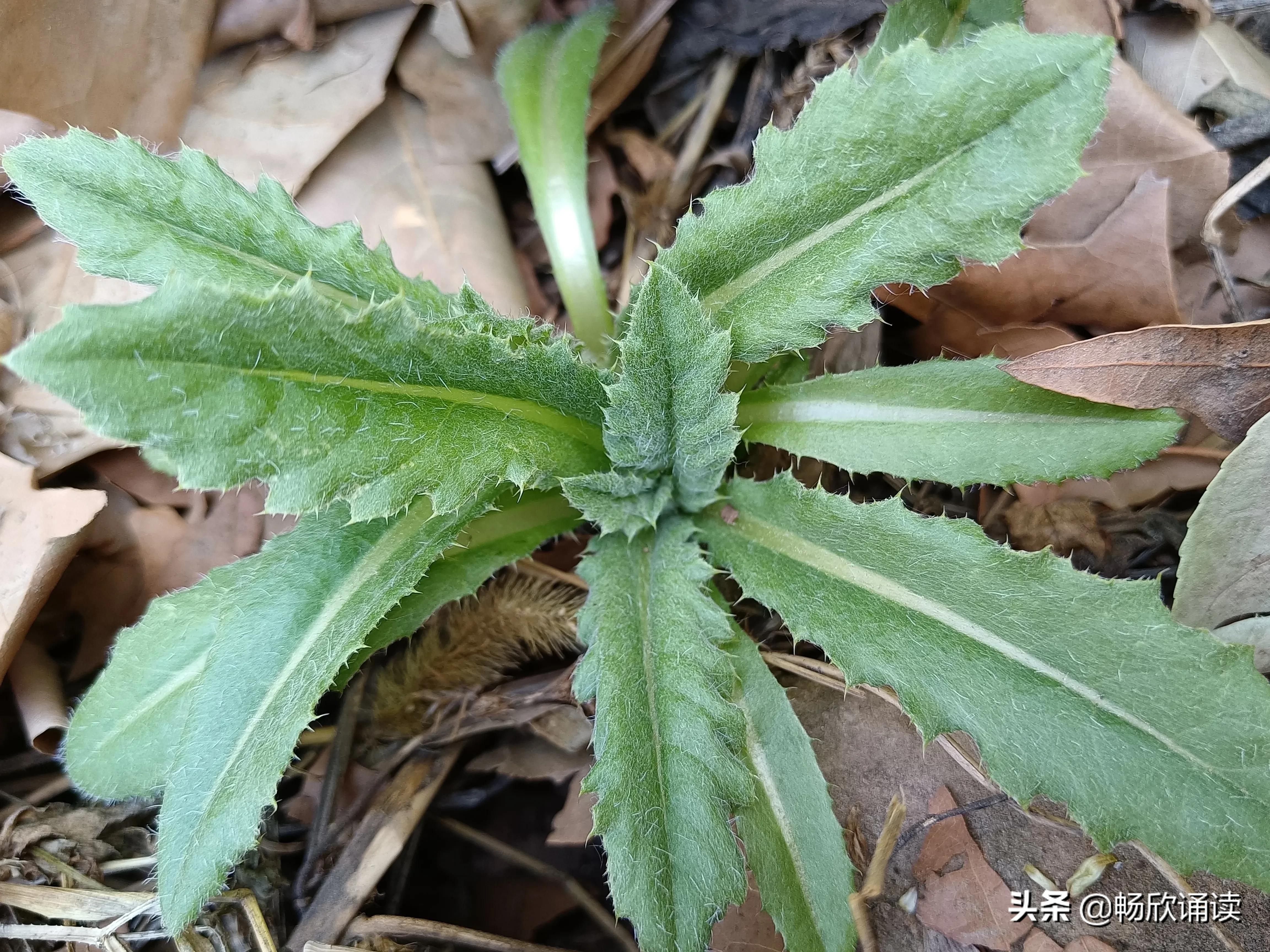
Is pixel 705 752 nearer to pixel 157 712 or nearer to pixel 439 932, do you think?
pixel 439 932

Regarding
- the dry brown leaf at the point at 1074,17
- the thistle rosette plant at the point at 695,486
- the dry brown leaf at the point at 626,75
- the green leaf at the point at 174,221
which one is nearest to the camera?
the thistle rosette plant at the point at 695,486

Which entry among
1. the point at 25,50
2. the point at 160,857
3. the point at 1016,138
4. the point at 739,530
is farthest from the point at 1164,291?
the point at 25,50

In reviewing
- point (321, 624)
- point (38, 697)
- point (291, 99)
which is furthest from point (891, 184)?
point (38, 697)

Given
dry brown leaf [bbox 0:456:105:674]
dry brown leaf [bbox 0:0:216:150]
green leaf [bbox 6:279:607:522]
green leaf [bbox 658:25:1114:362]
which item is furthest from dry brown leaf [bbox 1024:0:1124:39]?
dry brown leaf [bbox 0:456:105:674]

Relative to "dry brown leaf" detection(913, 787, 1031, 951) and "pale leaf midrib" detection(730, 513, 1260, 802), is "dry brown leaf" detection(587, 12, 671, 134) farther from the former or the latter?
"dry brown leaf" detection(913, 787, 1031, 951)

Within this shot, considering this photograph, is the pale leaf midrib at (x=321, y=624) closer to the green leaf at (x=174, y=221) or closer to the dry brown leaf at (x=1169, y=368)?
the green leaf at (x=174, y=221)

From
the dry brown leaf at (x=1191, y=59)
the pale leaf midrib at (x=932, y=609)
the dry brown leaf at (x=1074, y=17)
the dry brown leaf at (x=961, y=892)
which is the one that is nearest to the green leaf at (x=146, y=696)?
the pale leaf midrib at (x=932, y=609)
